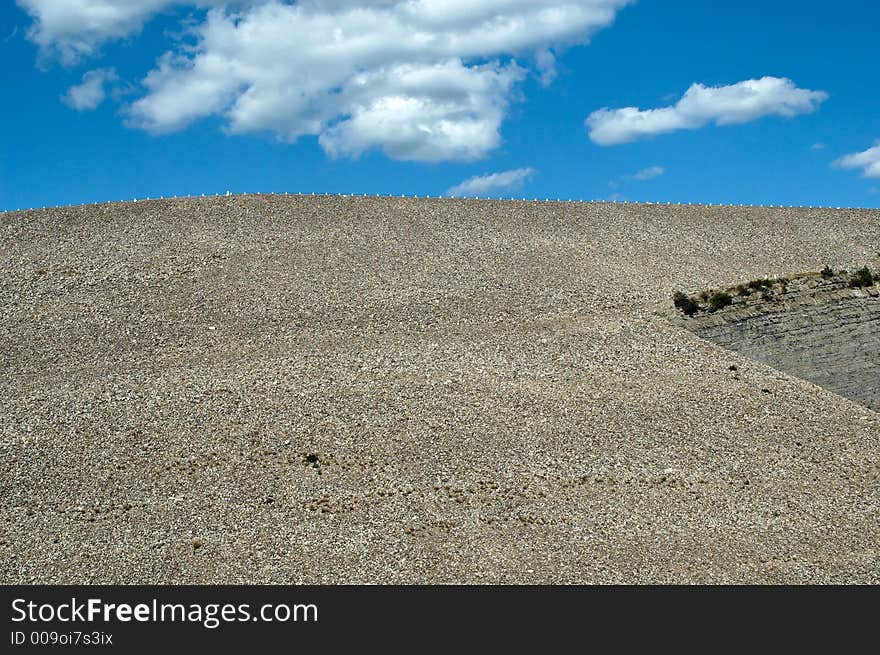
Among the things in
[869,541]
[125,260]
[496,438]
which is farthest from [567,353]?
[125,260]

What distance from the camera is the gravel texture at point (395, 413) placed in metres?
20.5

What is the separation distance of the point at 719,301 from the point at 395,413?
46.6 feet

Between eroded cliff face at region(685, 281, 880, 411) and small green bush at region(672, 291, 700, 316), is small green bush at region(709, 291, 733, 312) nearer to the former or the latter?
eroded cliff face at region(685, 281, 880, 411)

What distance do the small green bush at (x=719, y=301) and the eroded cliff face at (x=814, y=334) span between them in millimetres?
295

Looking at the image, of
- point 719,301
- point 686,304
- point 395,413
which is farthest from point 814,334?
point 395,413

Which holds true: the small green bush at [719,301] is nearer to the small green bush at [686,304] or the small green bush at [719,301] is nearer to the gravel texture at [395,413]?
the small green bush at [686,304]

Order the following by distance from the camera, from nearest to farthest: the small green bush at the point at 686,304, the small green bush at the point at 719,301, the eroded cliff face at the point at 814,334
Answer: the eroded cliff face at the point at 814,334, the small green bush at the point at 686,304, the small green bush at the point at 719,301

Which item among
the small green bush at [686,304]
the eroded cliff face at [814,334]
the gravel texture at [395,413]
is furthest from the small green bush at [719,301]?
the gravel texture at [395,413]

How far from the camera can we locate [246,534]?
2059 centimetres

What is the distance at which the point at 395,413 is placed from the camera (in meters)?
25.8

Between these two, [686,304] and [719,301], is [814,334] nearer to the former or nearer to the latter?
[719,301]

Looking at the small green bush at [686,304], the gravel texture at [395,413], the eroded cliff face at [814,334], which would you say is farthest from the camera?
the small green bush at [686,304]

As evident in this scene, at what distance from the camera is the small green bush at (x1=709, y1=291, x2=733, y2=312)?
33875 mm

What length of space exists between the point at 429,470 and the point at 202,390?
7.22 m
